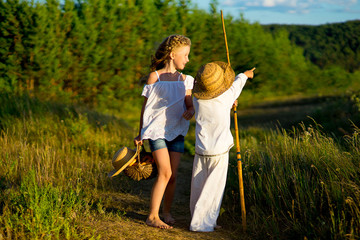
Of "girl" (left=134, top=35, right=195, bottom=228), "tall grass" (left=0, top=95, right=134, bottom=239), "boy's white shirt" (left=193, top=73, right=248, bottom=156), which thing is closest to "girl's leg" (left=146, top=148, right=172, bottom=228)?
"girl" (left=134, top=35, right=195, bottom=228)

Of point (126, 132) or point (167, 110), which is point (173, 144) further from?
point (126, 132)

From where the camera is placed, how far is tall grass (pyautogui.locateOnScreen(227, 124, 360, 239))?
3.39 m

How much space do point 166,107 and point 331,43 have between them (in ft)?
113

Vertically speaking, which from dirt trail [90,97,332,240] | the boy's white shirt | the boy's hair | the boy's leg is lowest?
dirt trail [90,97,332,240]

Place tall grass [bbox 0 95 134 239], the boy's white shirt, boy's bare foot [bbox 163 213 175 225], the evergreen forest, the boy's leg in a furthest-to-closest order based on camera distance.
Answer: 1. boy's bare foot [bbox 163 213 175 225]
2. the boy's leg
3. the boy's white shirt
4. the evergreen forest
5. tall grass [bbox 0 95 134 239]

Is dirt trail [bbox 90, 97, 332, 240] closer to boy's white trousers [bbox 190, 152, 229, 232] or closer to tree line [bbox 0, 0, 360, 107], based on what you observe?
boy's white trousers [bbox 190, 152, 229, 232]

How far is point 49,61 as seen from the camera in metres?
11.1

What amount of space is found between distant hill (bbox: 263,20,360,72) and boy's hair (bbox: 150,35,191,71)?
942 inches

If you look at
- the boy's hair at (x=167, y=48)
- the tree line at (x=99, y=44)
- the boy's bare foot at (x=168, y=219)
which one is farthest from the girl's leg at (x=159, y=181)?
the tree line at (x=99, y=44)

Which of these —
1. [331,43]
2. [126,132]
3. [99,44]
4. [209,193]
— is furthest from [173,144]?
[331,43]

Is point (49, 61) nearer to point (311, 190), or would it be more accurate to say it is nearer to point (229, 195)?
point (229, 195)

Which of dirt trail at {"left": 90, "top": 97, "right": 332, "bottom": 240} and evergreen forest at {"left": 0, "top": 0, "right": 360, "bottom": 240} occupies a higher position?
evergreen forest at {"left": 0, "top": 0, "right": 360, "bottom": 240}

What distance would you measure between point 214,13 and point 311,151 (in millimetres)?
A: 8278

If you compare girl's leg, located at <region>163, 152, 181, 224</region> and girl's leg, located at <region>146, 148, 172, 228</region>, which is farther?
girl's leg, located at <region>163, 152, 181, 224</region>
